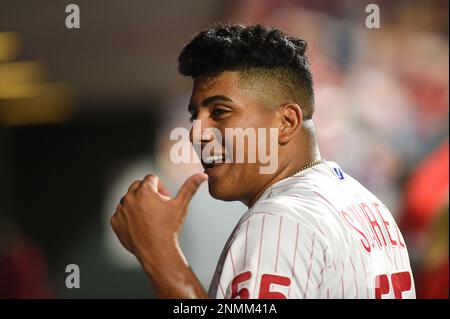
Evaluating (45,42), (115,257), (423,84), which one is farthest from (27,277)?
(423,84)

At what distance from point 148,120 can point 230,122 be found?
6795 millimetres

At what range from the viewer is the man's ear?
207 centimetres

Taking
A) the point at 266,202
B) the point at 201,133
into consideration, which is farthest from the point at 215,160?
the point at 266,202

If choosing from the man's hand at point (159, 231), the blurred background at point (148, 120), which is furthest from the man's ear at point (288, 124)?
the blurred background at point (148, 120)

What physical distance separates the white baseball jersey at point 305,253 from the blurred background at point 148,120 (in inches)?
176

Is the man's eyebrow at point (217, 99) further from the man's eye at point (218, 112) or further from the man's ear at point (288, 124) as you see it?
the man's ear at point (288, 124)

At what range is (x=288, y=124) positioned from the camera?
2078 mm

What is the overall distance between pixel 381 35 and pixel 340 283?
5.64 m

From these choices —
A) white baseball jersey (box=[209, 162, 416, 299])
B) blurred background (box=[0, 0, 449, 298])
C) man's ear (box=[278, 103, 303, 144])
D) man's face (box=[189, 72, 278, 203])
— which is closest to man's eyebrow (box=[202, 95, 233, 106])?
man's face (box=[189, 72, 278, 203])

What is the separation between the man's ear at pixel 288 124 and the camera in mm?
2074

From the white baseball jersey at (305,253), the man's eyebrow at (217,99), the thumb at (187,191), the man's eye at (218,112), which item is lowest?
the white baseball jersey at (305,253)

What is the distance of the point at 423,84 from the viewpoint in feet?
22.4
